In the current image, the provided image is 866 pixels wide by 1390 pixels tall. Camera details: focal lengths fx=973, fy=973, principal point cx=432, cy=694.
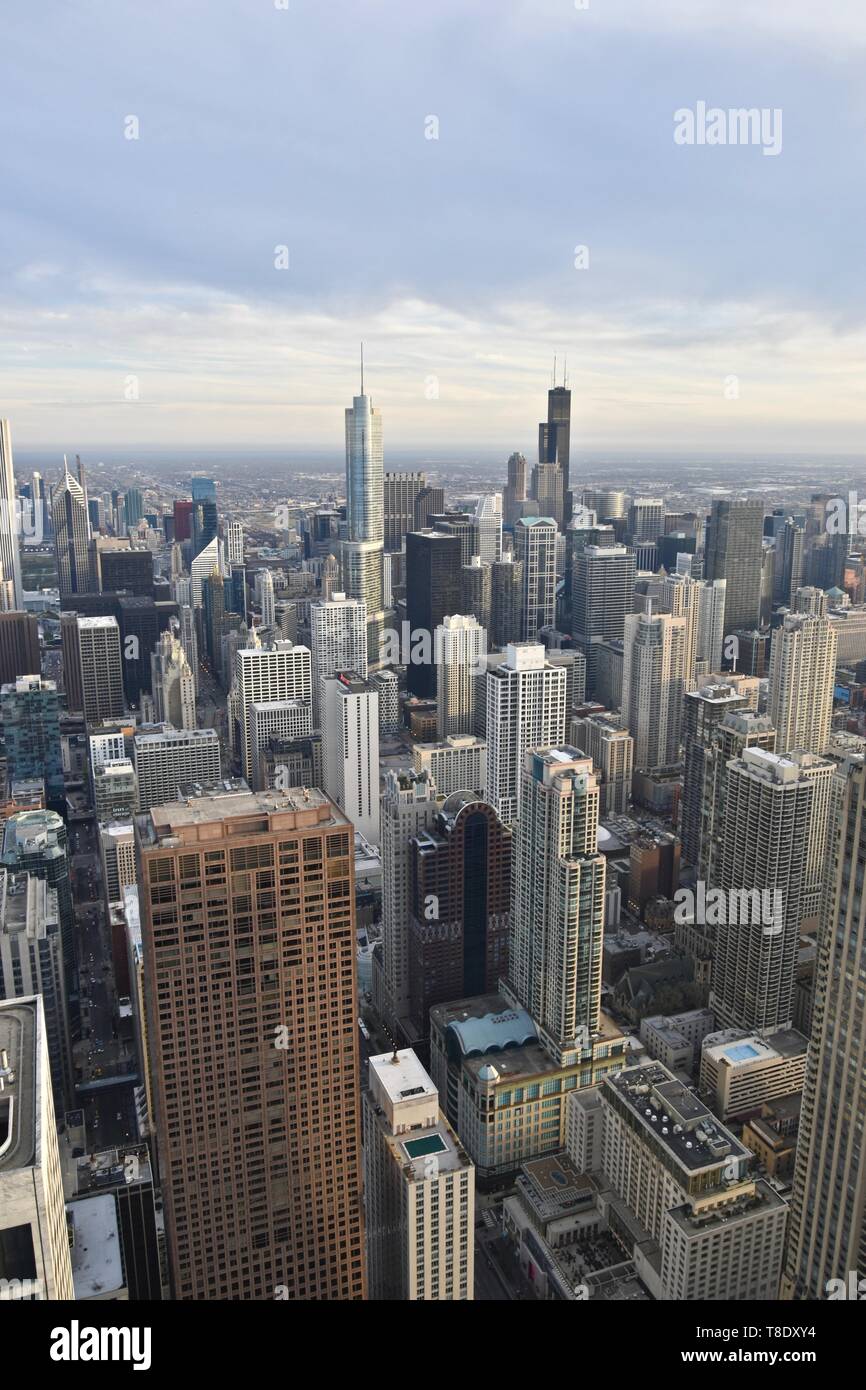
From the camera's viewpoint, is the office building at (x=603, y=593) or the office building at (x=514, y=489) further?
the office building at (x=514, y=489)

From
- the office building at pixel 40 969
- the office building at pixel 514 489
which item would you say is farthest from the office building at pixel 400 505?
the office building at pixel 40 969

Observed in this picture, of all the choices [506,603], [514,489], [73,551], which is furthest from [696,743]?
[514,489]

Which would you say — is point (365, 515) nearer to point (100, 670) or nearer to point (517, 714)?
point (100, 670)

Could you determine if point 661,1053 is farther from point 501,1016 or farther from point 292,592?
point 292,592

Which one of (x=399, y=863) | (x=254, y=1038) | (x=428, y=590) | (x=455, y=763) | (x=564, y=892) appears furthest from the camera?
(x=428, y=590)

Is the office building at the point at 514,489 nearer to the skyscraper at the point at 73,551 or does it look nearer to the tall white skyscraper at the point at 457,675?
the tall white skyscraper at the point at 457,675
